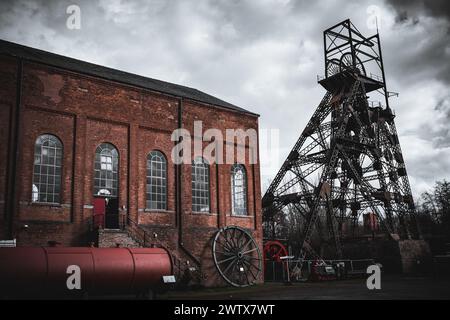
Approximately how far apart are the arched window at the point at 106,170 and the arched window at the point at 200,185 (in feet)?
13.2

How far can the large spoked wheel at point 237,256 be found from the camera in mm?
21031

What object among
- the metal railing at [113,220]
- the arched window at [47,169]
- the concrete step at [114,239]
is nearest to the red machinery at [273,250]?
the metal railing at [113,220]

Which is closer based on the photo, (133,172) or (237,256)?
(133,172)

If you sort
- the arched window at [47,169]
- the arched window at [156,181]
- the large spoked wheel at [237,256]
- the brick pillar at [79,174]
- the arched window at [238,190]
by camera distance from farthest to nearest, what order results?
the arched window at [238,190] < the large spoked wheel at [237,256] < the arched window at [156,181] < the brick pillar at [79,174] < the arched window at [47,169]

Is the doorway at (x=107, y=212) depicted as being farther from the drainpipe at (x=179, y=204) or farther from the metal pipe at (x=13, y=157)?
the metal pipe at (x=13, y=157)

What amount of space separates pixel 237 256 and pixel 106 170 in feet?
24.3

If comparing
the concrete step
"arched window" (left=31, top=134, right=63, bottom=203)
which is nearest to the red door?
the concrete step

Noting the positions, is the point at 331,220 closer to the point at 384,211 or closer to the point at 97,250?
the point at 384,211

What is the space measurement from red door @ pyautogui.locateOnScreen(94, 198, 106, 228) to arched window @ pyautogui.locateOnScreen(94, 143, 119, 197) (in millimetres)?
362

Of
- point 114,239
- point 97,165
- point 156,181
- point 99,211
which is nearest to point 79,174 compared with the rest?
point 97,165

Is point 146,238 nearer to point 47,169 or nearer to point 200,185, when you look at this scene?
point 200,185

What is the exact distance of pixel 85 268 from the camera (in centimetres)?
1356

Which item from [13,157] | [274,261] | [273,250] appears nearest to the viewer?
[13,157]
